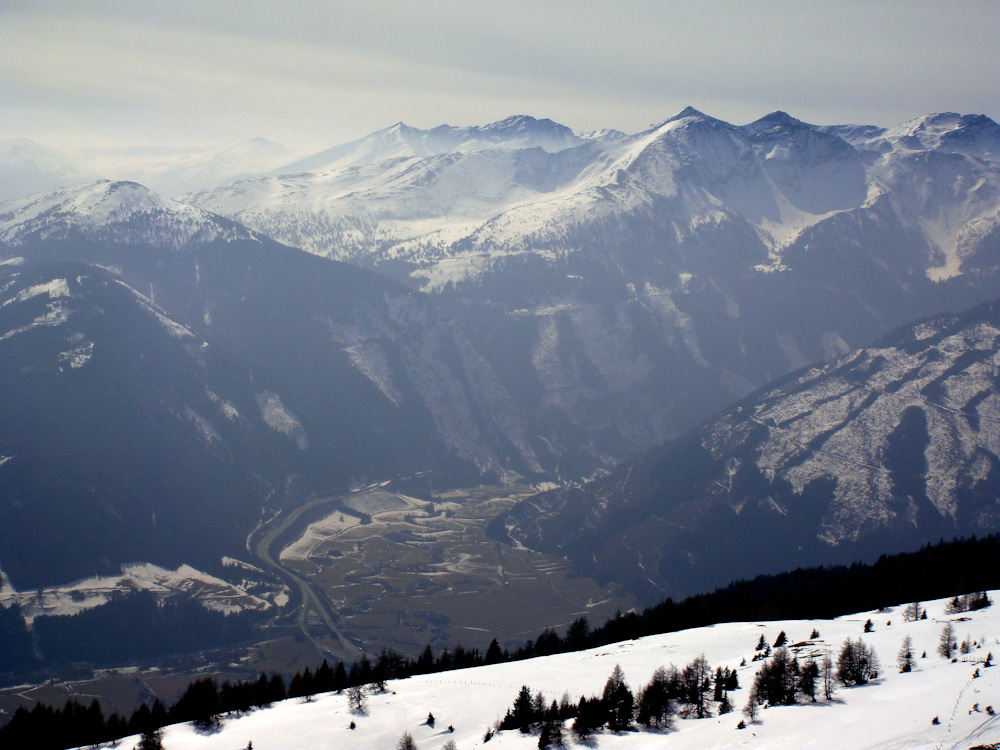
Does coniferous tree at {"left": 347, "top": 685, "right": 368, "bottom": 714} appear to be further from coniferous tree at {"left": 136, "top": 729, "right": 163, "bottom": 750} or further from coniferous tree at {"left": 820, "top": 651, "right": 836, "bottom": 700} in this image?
coniferous tree at {"left": 820, "top": 651, "right": 836, "bottom": 700}

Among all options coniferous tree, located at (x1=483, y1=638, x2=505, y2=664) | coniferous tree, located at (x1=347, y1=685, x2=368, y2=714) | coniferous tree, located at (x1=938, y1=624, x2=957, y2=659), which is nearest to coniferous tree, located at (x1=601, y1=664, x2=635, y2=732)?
coniferous tree, located at (x1=347, y1=685, x2=368, y2=714)

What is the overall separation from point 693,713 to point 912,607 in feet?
207

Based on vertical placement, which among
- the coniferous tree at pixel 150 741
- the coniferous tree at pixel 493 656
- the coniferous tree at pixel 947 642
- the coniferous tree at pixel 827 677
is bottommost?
the coniferous tree at pixel 150 741

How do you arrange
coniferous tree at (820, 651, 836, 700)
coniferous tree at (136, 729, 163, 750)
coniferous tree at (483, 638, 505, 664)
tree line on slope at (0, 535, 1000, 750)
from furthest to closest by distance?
coniferous tree at (483, 638, 505, 664)
tree line on slope at (0, 535, 1000, 750)
coniferous tree at (136, 729, 163, 750)
coniferous tree at (820, 651, 836, 700)

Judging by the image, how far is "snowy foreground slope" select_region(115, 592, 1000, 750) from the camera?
99.4 meters

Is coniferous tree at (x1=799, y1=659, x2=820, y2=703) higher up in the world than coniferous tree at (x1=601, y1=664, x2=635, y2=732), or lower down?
higher up

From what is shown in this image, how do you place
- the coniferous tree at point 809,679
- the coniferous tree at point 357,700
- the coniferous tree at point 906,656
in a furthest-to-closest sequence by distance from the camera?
the coniferous tree at point 357,700, the coniferous tree at point 906,656, the coniferous tree at point 809,679

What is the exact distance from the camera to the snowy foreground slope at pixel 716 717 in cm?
9938

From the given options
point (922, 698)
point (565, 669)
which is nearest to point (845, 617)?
point (565, 669)

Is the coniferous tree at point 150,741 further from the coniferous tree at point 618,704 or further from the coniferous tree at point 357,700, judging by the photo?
the coniferous tree at point 618,704

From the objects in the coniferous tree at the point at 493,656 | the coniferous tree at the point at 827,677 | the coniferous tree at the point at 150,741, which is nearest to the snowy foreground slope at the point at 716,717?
the coniferous tree at the point at 827,677

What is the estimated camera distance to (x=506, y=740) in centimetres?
12050

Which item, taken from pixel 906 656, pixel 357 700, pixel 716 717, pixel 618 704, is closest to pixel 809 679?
pixel 716 717

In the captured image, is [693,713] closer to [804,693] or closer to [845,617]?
[804,693]
